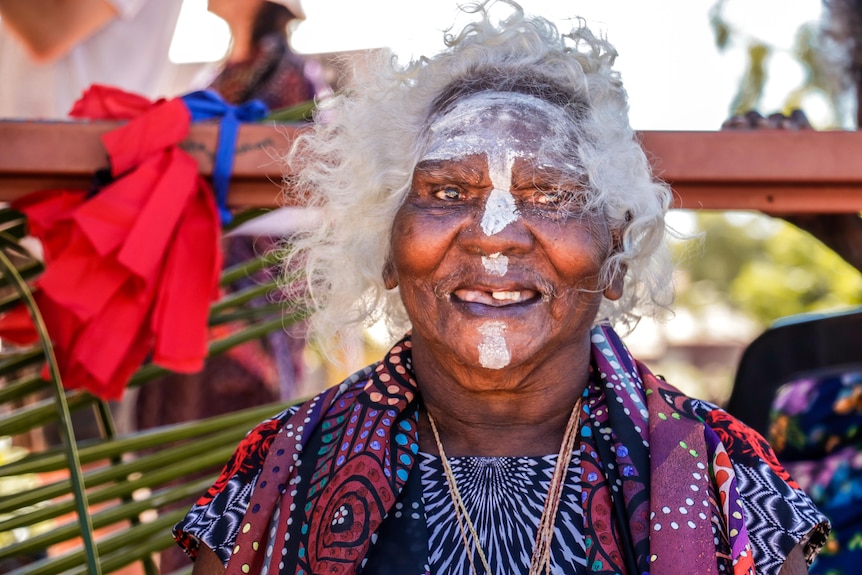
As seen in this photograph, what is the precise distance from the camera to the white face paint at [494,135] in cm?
194

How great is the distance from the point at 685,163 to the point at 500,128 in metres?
0.68

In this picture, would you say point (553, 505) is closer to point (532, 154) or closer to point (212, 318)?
point (532, 154)

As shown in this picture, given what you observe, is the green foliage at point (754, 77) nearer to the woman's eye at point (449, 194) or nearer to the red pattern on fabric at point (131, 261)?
the red pattern on fabric at point (131, 261)

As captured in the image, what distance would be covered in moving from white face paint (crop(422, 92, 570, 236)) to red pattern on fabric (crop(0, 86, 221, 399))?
0.82 metres

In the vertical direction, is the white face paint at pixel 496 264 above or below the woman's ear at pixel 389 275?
above

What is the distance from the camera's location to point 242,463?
6.78ft

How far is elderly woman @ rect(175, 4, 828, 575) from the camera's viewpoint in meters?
1.81

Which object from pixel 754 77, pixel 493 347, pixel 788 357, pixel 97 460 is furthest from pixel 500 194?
pixel 754 77

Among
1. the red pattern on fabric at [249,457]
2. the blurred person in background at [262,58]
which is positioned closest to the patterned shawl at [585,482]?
the red pattern on fabric at [249,457]

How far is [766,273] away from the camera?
1634 centimetres

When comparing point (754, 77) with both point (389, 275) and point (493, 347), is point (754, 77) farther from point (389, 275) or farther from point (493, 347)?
point (493, 347)

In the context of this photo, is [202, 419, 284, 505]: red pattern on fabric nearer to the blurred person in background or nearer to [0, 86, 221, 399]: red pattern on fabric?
[0, 86, 221, 399]: red pattern on fabric

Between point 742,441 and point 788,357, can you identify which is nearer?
point 742,441

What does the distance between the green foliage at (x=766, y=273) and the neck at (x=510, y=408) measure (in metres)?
0.45
